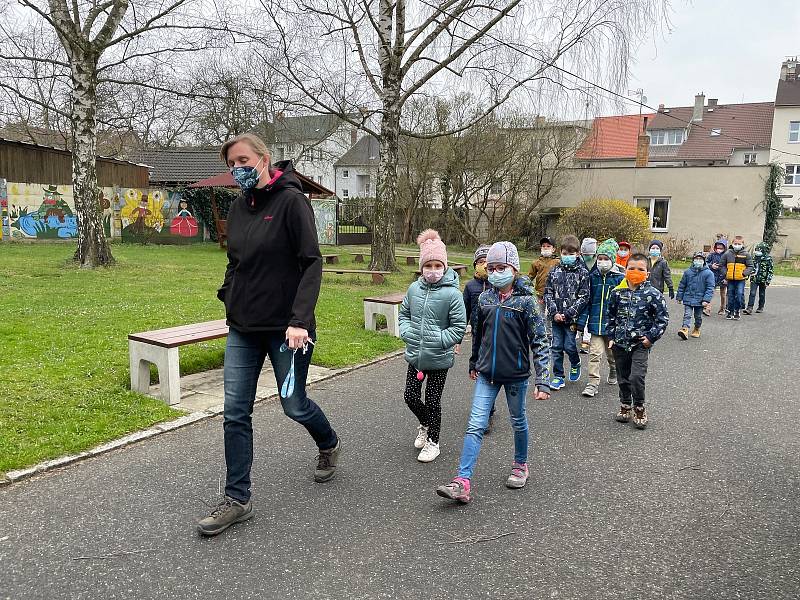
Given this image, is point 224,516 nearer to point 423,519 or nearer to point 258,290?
point 423,519

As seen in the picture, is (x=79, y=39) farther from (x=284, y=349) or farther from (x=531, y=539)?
(x=531, y=539)

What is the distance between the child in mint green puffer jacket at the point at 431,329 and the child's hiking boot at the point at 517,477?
0.64 m

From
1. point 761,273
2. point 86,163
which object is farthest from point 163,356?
point 761,273

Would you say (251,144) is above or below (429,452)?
above

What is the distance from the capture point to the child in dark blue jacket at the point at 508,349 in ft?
13.2

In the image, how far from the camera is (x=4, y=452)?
419 cm

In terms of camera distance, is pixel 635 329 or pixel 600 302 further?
pixel 600 302

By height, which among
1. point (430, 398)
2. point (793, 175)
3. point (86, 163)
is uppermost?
point (793, 175)

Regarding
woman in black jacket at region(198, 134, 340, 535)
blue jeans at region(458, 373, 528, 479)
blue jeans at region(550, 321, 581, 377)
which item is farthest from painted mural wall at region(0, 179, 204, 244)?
blue jeans at region(458, 373, 528, 479)

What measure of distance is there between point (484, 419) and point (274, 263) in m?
1.67

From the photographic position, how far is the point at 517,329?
411 centimetres

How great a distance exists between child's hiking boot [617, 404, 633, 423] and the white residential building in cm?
4937

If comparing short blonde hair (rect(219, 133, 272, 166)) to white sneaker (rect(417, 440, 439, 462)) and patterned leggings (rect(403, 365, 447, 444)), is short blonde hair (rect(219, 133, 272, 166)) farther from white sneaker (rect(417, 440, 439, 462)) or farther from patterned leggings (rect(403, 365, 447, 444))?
white sneaker (rect(417, 440, 439, 462))

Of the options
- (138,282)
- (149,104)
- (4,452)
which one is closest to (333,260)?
(138,282)
